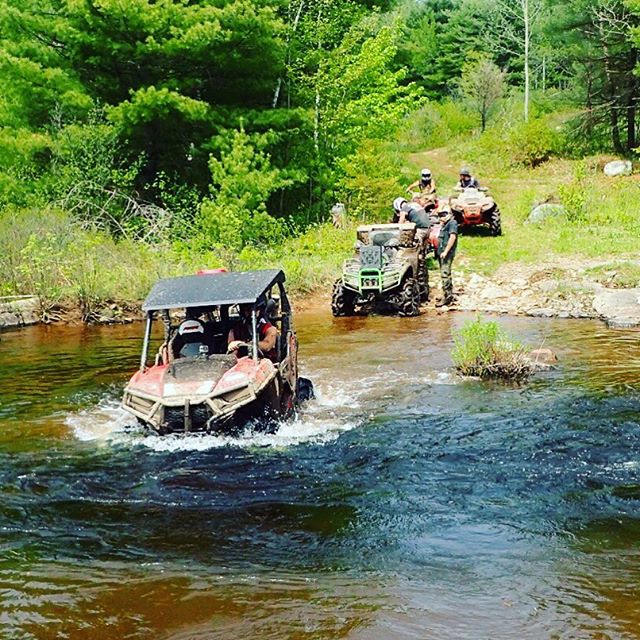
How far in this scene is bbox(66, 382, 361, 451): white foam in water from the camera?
29.6 ft

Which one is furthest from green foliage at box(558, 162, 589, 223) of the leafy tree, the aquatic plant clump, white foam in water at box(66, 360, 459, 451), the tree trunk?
the leafy tree

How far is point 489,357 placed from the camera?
12039 millimetres

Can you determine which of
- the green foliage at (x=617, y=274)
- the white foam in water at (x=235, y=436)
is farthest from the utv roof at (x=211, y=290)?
the green foliage at (x=617, y=274)

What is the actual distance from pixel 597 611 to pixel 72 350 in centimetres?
1164

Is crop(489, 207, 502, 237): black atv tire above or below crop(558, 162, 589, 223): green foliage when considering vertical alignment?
below

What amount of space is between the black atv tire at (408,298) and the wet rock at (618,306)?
337 cm

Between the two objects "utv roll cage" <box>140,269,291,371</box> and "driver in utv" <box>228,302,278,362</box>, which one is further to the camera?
"driver in utv" <box>228,302,278,362</box>

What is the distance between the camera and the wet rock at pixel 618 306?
1557cm

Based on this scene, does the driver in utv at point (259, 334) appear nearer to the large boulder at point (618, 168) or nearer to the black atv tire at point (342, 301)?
the black atv tire at point (342, 301)

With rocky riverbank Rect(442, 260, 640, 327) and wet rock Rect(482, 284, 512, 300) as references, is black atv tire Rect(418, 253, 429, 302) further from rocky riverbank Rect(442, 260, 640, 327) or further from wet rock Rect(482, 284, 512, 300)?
wet rock Rect(482, 284, 512, 300)

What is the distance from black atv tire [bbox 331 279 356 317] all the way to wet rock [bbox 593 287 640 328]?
4.64 meters

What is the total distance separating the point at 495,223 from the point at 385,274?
6730 millimetres

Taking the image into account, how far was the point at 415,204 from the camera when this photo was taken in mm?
19562

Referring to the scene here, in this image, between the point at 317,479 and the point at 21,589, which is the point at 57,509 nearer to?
the point at 21,589
